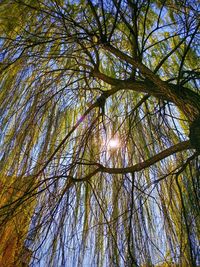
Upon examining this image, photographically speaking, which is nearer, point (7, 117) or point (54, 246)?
point (54, 246)

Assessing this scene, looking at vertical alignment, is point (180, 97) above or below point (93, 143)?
below

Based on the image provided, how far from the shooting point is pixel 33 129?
1604 millimetres

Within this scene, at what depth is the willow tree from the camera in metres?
1.45

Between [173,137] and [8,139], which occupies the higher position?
[173,137]

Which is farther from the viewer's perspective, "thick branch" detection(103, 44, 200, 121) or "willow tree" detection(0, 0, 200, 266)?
"willow tree" detection(0, 0, 200, 266)

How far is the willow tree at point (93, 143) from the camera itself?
4.74 feet

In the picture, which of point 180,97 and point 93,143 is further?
point 93,143

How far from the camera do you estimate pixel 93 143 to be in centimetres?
188

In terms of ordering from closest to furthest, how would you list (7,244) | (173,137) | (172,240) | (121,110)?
(7,244) < (172,240) < (173,137) < (121,110)

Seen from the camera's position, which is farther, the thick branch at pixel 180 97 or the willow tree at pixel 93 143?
the willow tree at pixel 93 143

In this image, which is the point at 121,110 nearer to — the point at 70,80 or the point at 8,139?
the point at 70,80

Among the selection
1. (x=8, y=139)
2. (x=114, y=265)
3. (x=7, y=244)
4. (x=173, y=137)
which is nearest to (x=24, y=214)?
(x=7, y=244)

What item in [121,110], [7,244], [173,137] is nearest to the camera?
[7,244]

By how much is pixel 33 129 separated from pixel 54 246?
1.91 feet
